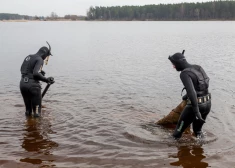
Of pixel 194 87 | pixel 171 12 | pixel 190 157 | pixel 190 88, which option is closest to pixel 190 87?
pixel 190 88

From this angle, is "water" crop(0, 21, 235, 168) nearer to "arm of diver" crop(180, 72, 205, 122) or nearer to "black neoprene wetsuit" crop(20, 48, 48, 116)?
"black neoprene wetsuit" crop(20, 48, 48, 116)

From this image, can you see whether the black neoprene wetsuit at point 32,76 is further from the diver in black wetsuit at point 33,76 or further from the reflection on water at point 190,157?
the reflection on water at point 190,157

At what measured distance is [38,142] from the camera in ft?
25.6

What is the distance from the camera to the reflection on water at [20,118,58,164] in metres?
6.79

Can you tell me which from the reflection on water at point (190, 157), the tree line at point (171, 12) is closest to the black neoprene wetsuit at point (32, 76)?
the reflection on water at point (190, 157)

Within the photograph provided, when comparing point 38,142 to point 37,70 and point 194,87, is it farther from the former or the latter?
point 194,87

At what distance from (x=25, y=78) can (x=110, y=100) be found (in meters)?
4.90

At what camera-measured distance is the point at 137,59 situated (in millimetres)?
27078

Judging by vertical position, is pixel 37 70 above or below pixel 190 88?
above

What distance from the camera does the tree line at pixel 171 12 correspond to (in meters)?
132

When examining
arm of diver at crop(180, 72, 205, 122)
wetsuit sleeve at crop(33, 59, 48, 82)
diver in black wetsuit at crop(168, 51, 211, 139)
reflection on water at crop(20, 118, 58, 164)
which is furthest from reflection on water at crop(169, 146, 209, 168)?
wetsuit sleeve at crop(33, 59, 48, 82)

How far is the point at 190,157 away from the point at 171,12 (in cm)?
14610

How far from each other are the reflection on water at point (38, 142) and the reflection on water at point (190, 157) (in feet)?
9.09

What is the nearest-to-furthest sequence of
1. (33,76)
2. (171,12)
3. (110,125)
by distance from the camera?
(33,76) → (110,125) → (171,12)
